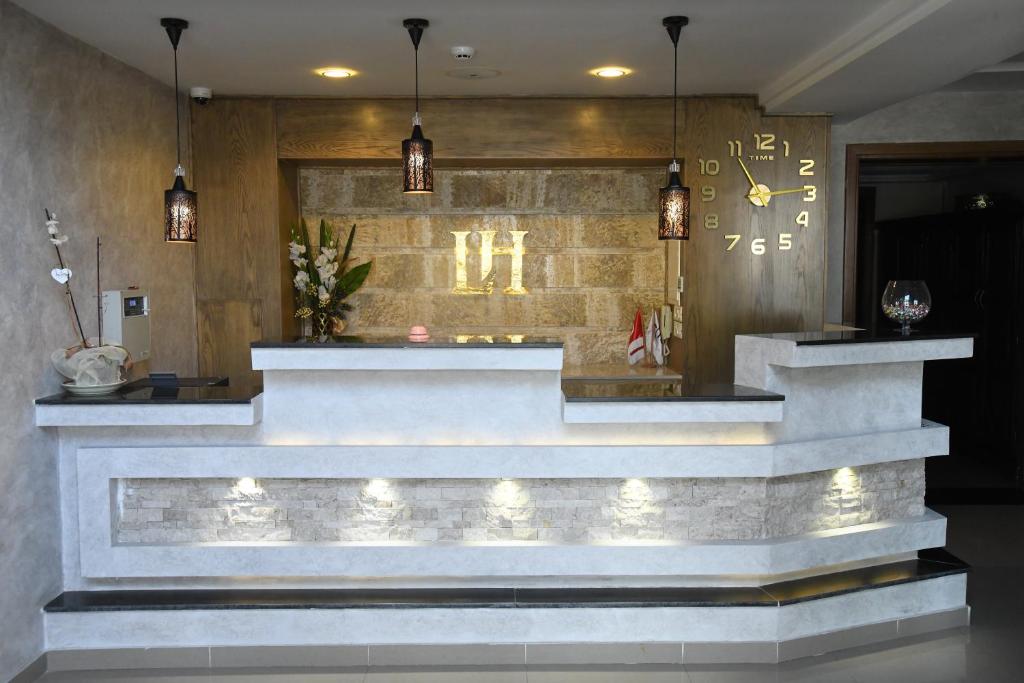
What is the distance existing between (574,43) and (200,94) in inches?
91.5

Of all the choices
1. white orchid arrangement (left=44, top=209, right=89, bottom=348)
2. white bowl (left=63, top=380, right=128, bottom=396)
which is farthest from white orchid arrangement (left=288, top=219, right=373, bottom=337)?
white bowl (left=63, top=380, right=128, bottom=396)

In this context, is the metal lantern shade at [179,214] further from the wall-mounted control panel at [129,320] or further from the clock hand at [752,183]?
the clock hand at [752,183]

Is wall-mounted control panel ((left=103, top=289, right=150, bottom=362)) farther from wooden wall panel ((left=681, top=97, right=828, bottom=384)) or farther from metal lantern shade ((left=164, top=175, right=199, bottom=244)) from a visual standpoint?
wooden wall panel ((left=681, top=97, right=828, bottom=384))

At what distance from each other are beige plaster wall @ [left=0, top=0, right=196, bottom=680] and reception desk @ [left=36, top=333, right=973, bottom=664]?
16 centimetres

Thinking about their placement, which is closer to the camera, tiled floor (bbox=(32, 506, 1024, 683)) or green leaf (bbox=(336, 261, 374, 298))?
tiled floor (bbox=(32, 506, 1024, 683))

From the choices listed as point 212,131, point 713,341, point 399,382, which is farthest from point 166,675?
point 713,341

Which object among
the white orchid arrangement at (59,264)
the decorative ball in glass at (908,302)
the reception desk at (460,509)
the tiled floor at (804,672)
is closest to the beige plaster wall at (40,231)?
the white orchid arrangement at (59,264)

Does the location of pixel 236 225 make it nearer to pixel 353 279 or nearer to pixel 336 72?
pixel 353 279

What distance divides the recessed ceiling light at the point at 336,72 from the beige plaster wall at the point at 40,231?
0.91 metres

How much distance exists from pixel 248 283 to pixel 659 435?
2915 mm

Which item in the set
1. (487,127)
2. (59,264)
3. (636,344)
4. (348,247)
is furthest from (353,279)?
(59,264)

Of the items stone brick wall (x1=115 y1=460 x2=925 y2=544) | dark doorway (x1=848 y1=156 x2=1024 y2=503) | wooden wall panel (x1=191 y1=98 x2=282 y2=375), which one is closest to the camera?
stone brick wall (x1=115 y1=460 x2=925 y2=544)

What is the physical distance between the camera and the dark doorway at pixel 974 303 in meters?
6.63

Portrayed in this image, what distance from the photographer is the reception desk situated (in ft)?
12.1
